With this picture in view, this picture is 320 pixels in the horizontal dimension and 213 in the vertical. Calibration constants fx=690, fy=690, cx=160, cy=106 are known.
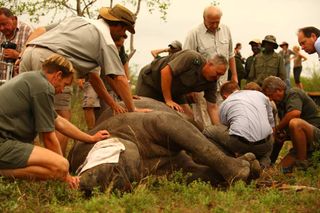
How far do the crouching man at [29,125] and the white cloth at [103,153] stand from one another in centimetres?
24

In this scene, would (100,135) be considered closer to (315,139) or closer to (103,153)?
(103,153)

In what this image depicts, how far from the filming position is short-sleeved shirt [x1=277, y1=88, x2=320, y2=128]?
837 cm

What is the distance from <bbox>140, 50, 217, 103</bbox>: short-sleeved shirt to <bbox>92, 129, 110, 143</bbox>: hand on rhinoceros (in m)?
1.68

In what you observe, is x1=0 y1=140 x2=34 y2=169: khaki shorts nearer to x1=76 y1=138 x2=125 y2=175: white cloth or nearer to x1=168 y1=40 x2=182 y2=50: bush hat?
x1=76 y1=138 x2=125 y2=175: white cloth

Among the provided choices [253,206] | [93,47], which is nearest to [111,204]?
[253,206]

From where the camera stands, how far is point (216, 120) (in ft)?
30.4

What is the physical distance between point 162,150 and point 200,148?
18.6 inches

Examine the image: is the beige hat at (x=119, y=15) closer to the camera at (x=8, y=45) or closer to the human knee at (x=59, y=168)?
the human knee at (x=59, y=168)

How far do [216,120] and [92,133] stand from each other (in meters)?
2.53

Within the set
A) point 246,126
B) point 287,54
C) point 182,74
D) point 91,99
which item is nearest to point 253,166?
point 246,126

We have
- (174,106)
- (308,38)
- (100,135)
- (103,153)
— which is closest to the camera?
(103,153)

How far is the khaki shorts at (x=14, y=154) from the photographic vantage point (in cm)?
598

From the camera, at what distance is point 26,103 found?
604 cm

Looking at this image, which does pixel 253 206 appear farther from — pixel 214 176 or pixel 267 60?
pixel 267 60
